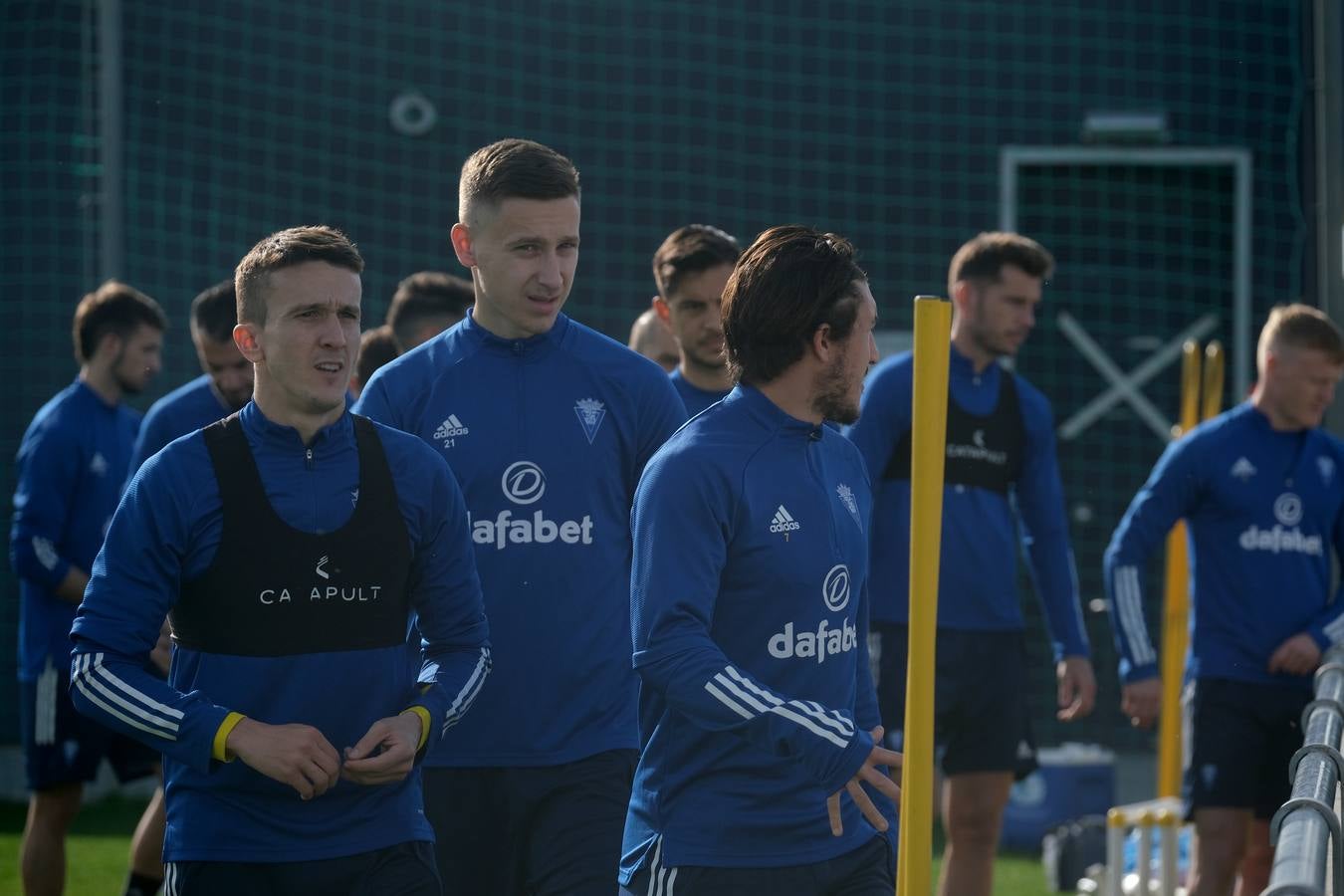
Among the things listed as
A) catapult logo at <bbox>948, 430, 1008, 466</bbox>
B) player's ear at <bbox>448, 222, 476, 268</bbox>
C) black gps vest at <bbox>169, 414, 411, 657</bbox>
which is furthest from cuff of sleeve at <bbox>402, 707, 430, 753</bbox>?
catapult logo at <bbox>948, 430, 1008, 466</bbox>

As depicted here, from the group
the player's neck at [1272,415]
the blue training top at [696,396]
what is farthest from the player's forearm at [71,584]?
the player's neck at [1272,415]

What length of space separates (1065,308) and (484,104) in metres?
3.52

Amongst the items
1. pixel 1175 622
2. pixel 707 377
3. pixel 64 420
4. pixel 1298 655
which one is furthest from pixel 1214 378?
pixel 64 420

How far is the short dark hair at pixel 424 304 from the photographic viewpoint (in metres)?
5.67

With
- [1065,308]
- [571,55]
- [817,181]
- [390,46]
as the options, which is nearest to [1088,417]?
[1065,308]

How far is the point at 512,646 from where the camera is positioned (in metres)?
3.66

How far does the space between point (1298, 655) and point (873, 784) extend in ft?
10.2

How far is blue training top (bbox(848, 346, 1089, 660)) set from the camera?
17.9ft

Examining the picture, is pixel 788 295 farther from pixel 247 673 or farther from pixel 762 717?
pixel 247 673

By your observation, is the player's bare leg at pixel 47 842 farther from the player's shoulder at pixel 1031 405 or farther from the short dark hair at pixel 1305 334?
the short dark hair at pixel 1305 334

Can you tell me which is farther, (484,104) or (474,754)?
(484,104)

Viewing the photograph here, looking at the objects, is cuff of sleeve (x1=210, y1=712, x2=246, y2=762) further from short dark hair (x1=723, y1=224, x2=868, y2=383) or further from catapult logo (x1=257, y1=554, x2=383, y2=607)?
short dark hair (x1=723, y1=224, x2=868, y2=383)

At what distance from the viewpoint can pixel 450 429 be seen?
374cm

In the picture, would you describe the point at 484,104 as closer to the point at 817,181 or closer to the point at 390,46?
the point at 390,46
